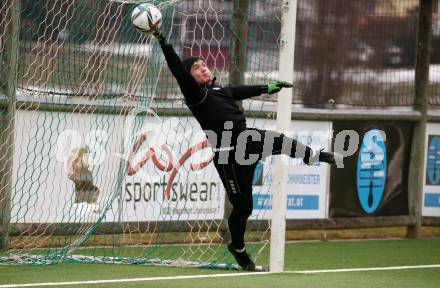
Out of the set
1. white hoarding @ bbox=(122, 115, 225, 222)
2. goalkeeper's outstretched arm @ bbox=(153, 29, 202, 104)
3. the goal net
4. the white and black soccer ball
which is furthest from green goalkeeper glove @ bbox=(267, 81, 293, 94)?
white hoarding @ bbox=(122, 115, 225, 222)

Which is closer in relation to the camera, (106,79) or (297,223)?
(106,79)

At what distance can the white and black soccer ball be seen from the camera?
8.76 meters

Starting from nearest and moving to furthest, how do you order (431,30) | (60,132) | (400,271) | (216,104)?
(216,104) → (400,271) → (60,132) → (431,30)

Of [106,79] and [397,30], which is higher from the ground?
[397,30]

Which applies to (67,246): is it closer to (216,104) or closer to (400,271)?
(216,104)

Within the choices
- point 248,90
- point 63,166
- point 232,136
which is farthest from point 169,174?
point 248,90

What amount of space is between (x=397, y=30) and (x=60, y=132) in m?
5.20

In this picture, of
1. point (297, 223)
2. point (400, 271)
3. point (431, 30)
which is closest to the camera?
point (400, 271)

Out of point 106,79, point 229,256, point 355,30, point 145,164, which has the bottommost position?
point 229,256

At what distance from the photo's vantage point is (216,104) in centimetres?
945

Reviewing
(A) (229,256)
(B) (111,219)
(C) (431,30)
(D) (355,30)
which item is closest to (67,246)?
(B) (111,219)

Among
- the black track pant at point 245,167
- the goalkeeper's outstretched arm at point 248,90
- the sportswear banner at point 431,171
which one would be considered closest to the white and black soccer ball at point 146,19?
the goalkeeper's outstretched arm at point 248,90

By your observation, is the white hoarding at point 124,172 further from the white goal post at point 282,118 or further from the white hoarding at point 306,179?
the white goal post at point 282,118

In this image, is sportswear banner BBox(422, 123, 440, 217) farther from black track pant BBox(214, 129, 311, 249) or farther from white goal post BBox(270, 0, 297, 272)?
white goal post BBox(270, 0, 297, 272)
